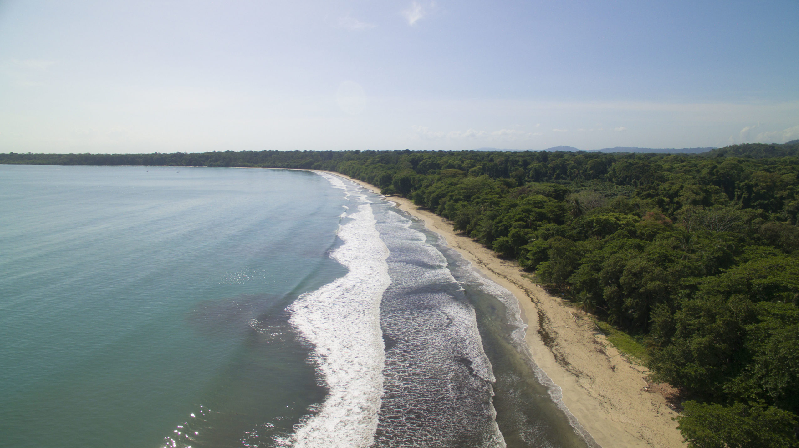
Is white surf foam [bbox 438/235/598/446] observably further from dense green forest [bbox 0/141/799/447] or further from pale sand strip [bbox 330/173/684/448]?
dense green forest [bbox 0/141/799/447]

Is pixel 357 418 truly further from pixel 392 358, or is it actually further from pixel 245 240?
pixel 245 240

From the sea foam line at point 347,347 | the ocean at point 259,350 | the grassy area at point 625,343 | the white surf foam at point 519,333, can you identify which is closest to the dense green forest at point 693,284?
the grassy area at point 625,343

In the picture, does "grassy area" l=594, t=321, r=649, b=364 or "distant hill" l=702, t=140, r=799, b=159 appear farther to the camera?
"distant hill" l=702, t=140, r=799, b=159

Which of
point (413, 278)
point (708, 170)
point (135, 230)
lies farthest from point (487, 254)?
point (708, 170)

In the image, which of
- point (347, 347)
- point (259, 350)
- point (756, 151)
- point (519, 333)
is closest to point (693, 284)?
point (519, 333)

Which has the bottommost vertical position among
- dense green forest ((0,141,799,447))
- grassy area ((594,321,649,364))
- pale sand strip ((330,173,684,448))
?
pale sand strip ((330,173,684,448))

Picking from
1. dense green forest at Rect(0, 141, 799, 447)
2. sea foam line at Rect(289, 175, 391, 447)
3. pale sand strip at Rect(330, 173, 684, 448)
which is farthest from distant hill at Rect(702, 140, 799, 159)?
sea foam line at Rect(289, 175, 391, 447)

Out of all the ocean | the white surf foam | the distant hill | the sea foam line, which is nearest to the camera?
the sea foam line
